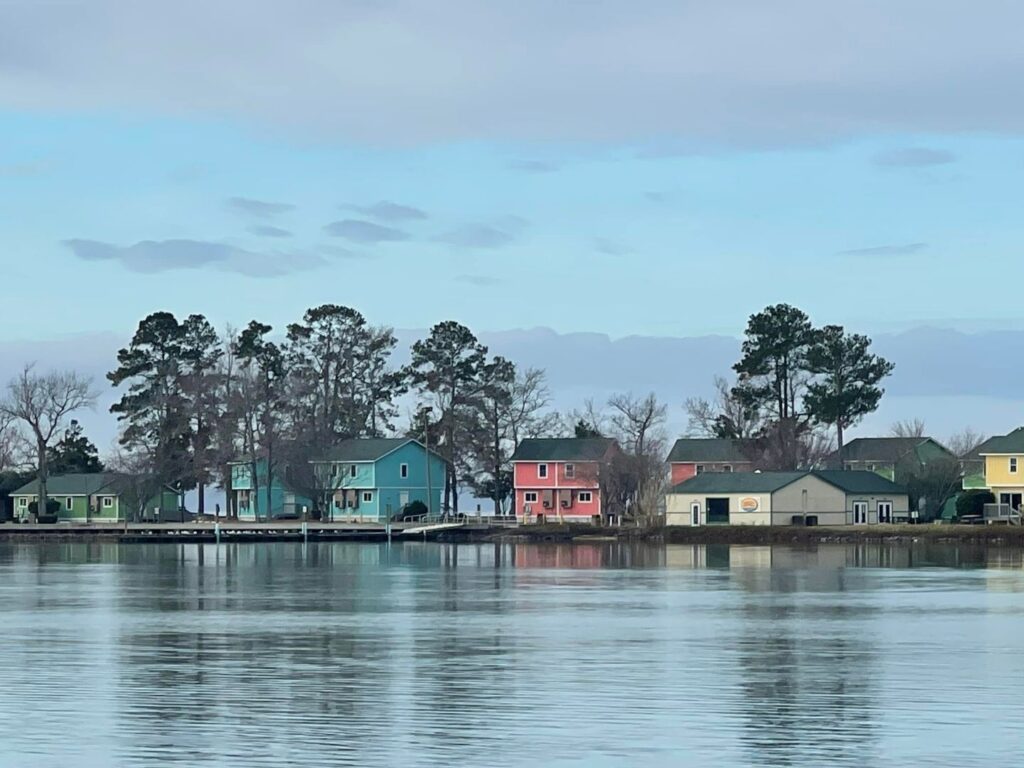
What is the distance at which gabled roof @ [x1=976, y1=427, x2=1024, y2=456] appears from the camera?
335 ft

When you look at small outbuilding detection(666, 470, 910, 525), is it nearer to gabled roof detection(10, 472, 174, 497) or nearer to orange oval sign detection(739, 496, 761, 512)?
orange oval sign detection(739, 496, 761, 512)

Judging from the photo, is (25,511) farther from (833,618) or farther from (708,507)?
(833,618)

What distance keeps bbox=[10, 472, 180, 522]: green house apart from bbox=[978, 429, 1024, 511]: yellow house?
55.5 meters

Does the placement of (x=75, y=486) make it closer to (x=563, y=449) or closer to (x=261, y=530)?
(x=261, y=530)

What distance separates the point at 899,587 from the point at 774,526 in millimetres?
45469

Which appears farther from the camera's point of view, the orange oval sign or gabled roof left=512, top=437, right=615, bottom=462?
gabled roof left=512, top=437, right=615, bottom=462

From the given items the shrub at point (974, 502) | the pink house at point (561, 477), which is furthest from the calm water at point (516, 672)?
the pink house at point (561, 477)

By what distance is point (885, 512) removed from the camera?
104938 mm

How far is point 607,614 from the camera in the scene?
42.1 meters

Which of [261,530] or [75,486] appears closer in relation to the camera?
[261,530]

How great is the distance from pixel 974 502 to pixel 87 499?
2568 inches

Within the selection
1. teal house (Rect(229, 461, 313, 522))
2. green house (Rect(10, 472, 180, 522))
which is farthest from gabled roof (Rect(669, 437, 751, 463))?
green house (Rect(10, 472, 180, 522))

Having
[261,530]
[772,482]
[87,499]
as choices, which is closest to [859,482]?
[772,482]

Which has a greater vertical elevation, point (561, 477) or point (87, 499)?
point (561, 477)
